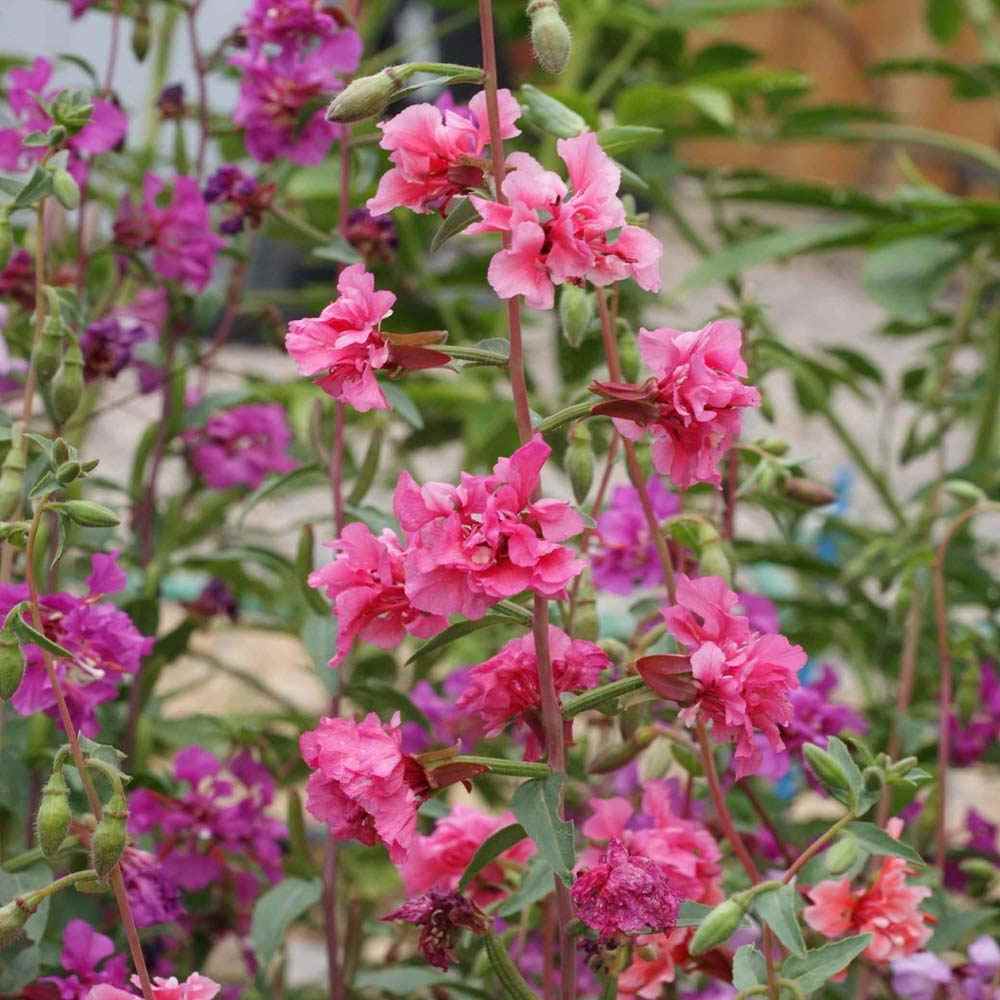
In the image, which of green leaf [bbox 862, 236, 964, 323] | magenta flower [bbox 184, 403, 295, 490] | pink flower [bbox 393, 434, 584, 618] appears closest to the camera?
pink flower [bbox 393, 434, 584, 618]

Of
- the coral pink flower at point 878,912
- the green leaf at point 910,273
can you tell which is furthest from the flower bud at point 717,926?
the green leaf at point 910,273

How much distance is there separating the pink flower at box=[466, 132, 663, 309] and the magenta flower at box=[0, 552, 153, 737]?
27 cm

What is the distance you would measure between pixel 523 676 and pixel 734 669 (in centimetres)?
9

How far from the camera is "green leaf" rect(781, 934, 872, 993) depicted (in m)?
0.62

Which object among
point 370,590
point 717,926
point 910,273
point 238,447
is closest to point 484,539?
point 370,590

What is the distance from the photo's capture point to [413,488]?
56 centimetres

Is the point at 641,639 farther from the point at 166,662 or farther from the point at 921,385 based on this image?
the point at 921,385

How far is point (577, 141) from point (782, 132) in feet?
4.08

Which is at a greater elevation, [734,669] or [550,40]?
[550,40]

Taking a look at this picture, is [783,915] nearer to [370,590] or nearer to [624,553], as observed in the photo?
[370,590]

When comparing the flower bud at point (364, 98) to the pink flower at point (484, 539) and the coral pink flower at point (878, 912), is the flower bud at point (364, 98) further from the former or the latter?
the coral pink flower at point (878, 912)

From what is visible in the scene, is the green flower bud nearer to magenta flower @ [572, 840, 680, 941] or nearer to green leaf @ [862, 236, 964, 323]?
magenta flower @ [572, 840, 680, 941]

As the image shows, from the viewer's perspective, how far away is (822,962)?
0.64m

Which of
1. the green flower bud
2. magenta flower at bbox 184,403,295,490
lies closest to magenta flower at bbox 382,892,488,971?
the green flower bud
